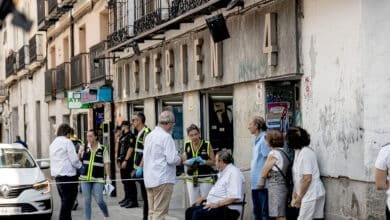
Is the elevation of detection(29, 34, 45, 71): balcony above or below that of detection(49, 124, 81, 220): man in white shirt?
above

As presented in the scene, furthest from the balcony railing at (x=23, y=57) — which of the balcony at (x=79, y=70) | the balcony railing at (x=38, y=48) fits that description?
the balcony at (x=79, y=70)

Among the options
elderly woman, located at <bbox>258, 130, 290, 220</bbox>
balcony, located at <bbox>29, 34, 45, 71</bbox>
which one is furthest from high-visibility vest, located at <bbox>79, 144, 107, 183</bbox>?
balcony, located at <bbox>29, 34, 45, 71</bbox>

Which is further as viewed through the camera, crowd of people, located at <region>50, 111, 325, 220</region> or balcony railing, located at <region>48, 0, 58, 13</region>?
balcony railing, located at <region>48, 0, 58, 13</region>

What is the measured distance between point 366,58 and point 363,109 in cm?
56

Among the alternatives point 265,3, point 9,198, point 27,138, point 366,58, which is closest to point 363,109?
point 366,58

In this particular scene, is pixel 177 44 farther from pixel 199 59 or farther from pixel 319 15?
pixel 319 15

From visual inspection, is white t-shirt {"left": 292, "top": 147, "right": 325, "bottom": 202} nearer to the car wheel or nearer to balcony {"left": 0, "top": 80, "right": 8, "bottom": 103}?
the car wheel

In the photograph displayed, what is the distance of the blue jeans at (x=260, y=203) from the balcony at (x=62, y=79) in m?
16.9

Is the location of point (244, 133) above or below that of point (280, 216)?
Answer: above

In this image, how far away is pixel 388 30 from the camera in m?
7.08

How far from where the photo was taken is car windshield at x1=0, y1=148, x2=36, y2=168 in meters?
13.2

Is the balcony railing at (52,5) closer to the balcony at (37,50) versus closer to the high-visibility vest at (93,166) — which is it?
the balcony at (37,50)

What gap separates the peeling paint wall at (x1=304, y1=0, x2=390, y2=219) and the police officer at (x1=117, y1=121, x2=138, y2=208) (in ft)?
17.2

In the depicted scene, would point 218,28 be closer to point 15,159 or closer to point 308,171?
point 308,171
